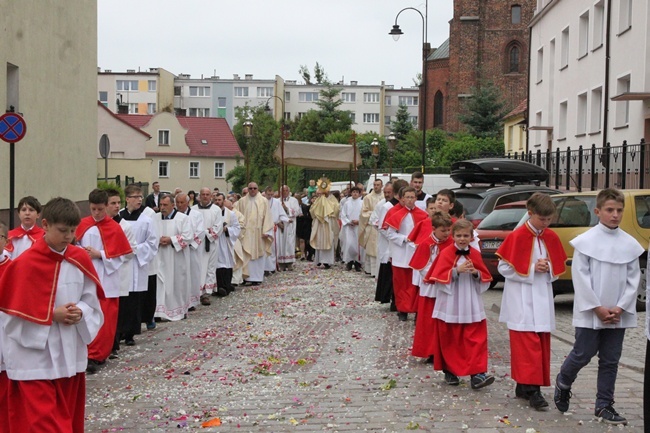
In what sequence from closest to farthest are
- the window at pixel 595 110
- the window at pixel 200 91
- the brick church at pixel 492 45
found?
the window at pixel 595 110 → the brick church at pixel 492 45 → the window at pixel 200 91

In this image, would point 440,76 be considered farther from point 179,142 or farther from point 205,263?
point 205,263

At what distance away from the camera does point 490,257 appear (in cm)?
1625

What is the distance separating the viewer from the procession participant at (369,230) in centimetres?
2088

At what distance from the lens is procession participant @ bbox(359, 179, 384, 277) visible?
2088 cm

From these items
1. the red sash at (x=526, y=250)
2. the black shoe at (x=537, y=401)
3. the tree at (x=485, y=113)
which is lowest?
the black shoe at (x=537, y=401)

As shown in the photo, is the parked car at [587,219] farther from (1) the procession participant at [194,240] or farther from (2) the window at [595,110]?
(2) the window at [595,110]

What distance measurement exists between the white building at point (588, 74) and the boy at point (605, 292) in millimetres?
17476

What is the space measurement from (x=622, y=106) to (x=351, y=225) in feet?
32.9

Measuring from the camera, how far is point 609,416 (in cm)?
702

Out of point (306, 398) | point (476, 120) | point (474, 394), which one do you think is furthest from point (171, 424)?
point (476, 120)

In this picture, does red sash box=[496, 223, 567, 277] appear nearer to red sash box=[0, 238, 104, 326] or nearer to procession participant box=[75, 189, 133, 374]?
red sash box=[0, 238, 104, 326]

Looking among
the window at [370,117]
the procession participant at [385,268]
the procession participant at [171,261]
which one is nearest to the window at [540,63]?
the procession participant at [385,268]

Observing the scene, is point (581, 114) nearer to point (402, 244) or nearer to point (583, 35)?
point (583, 35)

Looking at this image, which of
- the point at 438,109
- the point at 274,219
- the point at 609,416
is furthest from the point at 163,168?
the point at 609,416
